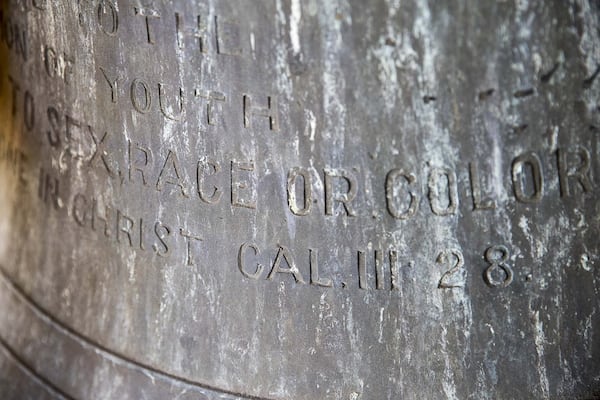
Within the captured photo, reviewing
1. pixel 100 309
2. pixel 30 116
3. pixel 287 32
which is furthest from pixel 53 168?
pixel 287 32

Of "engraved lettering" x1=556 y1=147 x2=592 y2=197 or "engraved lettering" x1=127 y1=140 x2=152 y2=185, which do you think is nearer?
"engraved lettering" x1=556 y1=147 x2=592 y2=197

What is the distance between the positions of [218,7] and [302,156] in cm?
19

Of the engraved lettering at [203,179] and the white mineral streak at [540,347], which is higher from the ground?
the engraved lettering at [203,179]

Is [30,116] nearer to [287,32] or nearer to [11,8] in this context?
[11,8]

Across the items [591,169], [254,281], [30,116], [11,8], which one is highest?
Answer: [11,8]

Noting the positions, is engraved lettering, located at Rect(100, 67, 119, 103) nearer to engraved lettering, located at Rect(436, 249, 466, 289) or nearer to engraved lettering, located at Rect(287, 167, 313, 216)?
engraved lettering, located at Rect(287, 167, 313, 216)

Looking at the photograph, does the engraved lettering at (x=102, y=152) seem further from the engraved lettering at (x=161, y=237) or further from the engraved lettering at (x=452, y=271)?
the engraved lettering at (x=452, y=271)

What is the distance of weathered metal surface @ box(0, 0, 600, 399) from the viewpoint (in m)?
1.07

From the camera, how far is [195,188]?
1222 mm

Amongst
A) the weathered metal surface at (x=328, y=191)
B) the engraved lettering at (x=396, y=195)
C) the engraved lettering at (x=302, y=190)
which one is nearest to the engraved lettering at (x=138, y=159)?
the weathered metal surface at (x=328, y=191)

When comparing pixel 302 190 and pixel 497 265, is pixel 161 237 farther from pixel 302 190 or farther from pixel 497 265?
pixel 497 265

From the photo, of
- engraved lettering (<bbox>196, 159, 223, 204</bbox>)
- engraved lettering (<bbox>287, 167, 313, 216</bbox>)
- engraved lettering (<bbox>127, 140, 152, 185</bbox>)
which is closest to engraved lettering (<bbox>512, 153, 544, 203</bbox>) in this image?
engraved lettering (<bbox>287, 167, 313, 216</bbox>)

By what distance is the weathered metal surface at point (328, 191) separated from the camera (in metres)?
1.07

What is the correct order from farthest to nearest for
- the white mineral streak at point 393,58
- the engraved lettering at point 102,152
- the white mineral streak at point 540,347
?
the engraved lettering at point 102,152, the white mineral streak at point 540,347, the white mineral streak at point 393,58
